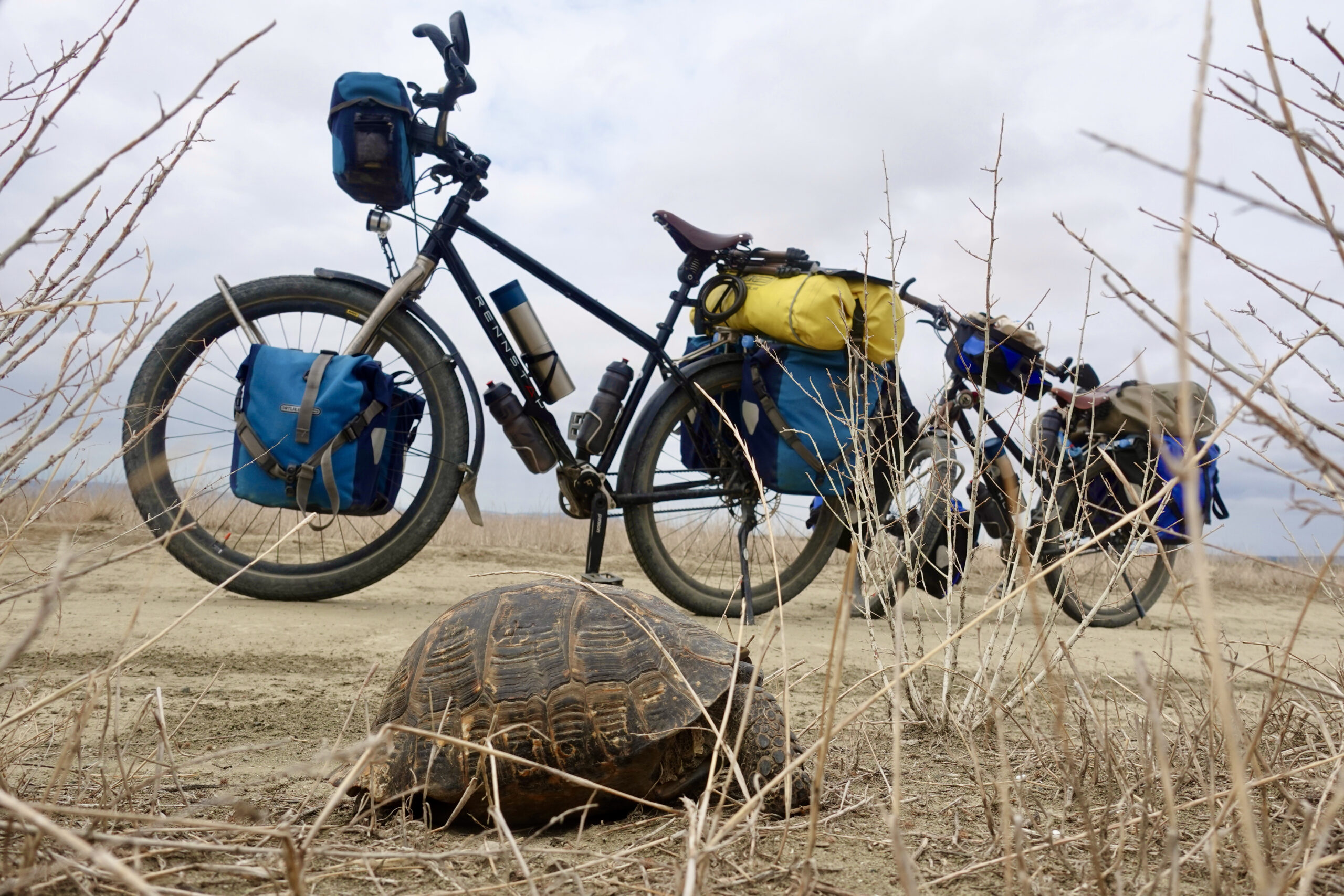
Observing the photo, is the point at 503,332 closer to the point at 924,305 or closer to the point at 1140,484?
the point at 924,305

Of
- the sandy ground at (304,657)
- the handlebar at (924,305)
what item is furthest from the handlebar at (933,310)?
the sandy ground at (304,657)

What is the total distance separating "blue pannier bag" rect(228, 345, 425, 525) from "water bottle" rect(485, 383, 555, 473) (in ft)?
2.01

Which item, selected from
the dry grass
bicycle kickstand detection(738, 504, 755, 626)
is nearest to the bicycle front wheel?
bicycle kickstand detection(738, 504, 755, 626)

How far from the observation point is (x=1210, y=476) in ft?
18.0

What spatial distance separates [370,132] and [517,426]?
59.7 inches

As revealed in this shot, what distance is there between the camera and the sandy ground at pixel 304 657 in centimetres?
186

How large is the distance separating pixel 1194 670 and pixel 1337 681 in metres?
2.36

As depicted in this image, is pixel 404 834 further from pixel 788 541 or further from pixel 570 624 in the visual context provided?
pixel 788 541

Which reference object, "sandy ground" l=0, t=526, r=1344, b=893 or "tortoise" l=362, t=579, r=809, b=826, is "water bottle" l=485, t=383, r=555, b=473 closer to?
"sandy ground" l=0, t=526, r=1344, b=893

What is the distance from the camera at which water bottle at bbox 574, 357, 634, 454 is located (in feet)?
14.3

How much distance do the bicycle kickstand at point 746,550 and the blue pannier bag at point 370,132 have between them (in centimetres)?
238

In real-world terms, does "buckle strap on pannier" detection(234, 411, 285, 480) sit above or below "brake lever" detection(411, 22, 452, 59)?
below

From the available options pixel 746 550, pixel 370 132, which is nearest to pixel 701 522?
pixel 746 550

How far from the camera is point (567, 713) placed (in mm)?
1820
